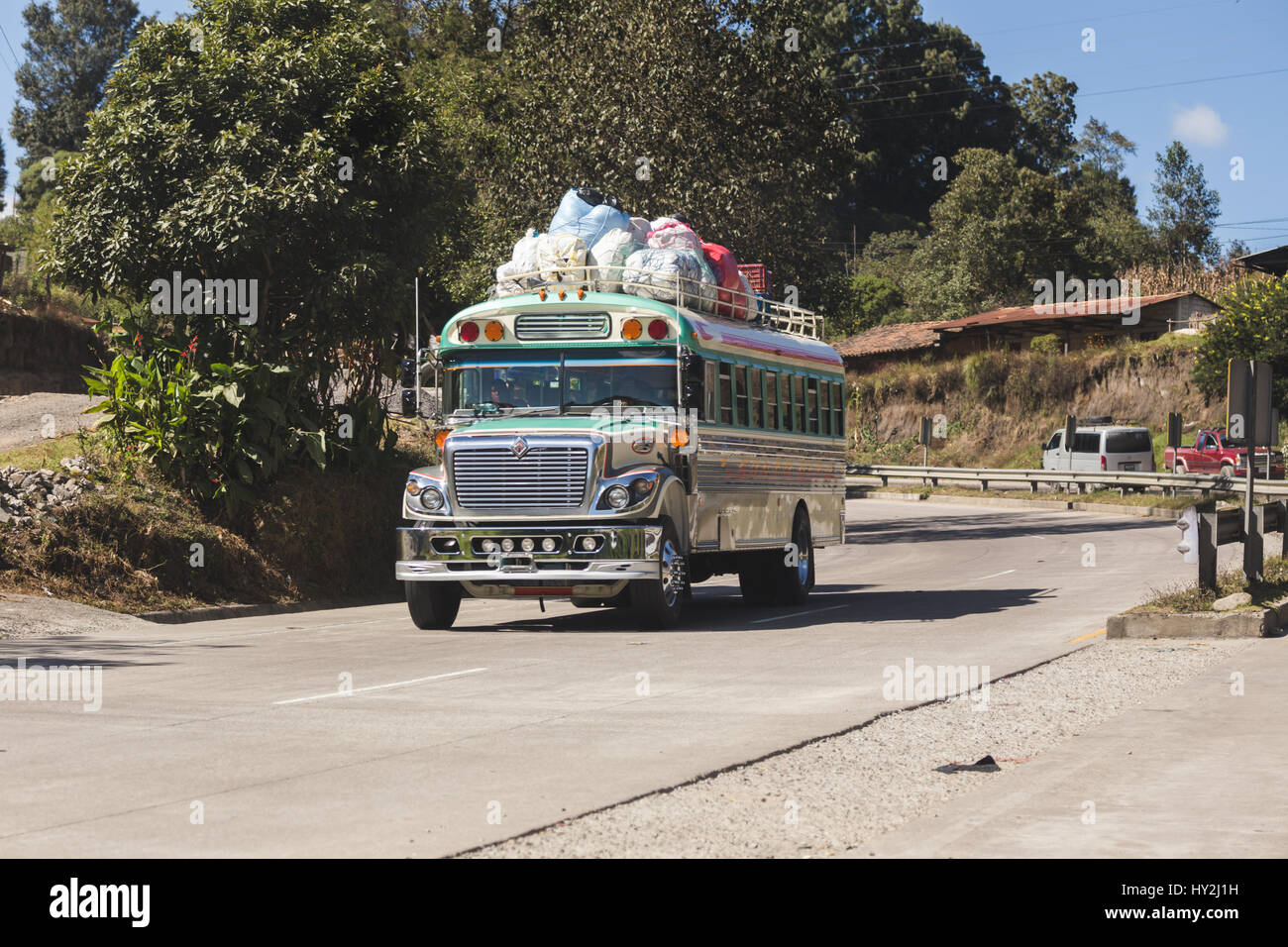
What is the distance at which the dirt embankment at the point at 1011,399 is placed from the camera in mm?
65062

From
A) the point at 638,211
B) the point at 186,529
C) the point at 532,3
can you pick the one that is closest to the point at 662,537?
the point at 186,529

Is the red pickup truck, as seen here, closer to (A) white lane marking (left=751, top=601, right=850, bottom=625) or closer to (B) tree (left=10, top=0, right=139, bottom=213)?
(A) white lane marking (left=751, top=601, right=850, bottom=625)

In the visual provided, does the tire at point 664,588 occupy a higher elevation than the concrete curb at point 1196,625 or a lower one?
higher

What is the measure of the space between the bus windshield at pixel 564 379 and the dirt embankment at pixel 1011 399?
164 feet

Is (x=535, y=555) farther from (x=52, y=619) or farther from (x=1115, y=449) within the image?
(x=1115, y=449)

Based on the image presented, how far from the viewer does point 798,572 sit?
21.5m

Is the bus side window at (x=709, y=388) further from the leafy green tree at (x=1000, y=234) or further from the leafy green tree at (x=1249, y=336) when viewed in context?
the leafy green tree at (x=1000, y=234)

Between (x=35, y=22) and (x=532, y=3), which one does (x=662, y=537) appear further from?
(x=35, y=22)

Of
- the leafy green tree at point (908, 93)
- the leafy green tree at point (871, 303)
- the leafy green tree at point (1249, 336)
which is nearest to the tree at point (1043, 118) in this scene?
the leafy green tree at point (908, 93)

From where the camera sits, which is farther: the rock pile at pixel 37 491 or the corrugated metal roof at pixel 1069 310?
the corrugated metal roof at pixel 1069 310

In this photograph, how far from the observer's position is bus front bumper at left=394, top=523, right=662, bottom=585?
650 inches

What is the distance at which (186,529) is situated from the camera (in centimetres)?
2130

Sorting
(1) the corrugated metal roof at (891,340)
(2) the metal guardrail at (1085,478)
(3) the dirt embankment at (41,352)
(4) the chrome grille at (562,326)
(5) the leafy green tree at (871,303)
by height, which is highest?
(5) the leafy green tree at (871,303)

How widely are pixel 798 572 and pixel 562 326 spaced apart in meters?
5.62
